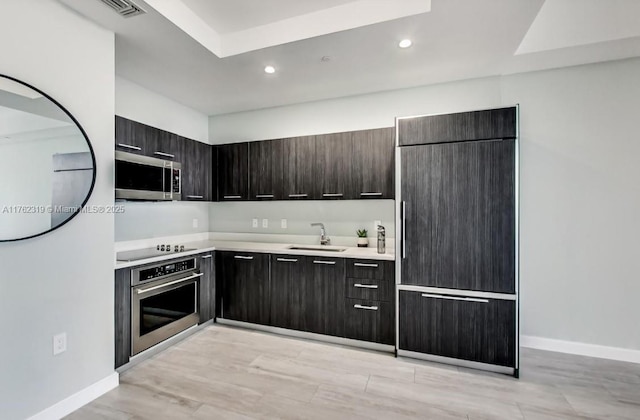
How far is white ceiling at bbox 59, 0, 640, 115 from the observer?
80.4 inches

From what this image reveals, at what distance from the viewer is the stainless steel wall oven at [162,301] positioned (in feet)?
8.15

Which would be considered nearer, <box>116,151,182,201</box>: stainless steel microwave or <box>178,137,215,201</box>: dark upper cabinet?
<box>116,151,182,201</box>: stainless steel microwave

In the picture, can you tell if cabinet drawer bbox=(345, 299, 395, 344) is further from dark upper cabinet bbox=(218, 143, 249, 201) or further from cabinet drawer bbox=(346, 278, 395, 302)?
dark upper cabinet bbox=(218, 143, 249, 201)

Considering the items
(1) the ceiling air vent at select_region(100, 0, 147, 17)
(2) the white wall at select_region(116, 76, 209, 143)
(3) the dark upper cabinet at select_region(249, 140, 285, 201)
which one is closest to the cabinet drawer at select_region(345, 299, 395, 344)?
(3) the dark upper cabinet at select_region(249, 140, 285, 201)

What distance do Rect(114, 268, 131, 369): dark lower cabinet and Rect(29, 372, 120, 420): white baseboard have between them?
152mm

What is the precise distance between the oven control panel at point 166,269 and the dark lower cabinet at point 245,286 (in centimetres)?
41

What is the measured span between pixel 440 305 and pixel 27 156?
3.13 m

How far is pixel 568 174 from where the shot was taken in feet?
9.16

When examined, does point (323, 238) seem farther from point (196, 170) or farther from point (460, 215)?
point (196, 170)

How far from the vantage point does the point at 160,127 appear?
343cm

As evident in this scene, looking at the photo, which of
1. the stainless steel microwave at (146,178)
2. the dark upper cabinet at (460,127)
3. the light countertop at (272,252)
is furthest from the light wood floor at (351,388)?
the dark upper cabinet at (460,127)

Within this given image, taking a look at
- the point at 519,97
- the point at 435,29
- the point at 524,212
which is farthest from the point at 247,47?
the point at 524,212

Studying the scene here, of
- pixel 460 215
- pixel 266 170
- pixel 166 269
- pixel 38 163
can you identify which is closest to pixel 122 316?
pixel 166 269

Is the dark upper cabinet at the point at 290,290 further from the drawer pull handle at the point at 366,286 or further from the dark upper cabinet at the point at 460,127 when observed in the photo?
the dark upper cabinet at the point at 460,127
